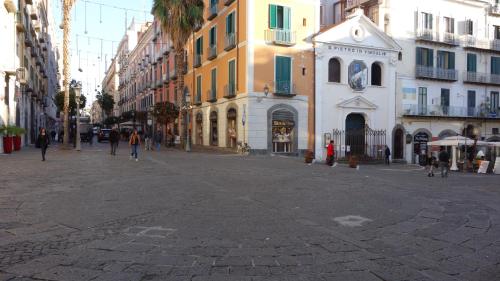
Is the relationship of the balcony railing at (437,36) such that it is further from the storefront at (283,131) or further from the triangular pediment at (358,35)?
the storefront at (283,131)

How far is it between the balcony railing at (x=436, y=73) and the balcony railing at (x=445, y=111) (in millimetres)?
2321

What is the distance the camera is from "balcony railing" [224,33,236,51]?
30.1 metres

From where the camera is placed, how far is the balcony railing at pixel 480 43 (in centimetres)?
3731

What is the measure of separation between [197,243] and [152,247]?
1.96ft

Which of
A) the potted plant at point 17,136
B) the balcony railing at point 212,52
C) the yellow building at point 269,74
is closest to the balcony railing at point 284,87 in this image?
the yellow building at point 269,74

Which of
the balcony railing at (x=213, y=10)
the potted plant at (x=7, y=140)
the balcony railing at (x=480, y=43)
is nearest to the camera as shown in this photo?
the potted plant at (x=7, y=140)

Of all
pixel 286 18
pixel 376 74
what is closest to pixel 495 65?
pixel 376 74

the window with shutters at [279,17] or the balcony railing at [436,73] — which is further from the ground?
the window with shutters at [279,17]

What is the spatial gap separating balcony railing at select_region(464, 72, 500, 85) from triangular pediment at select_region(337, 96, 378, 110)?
1082cm

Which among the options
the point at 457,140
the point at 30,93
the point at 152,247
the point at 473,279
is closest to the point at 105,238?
the point at 152,247

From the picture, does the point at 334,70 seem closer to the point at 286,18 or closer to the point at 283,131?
the point at 286,18

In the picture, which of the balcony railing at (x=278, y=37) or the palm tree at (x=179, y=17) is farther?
A: the palm tree at (x=179, y=17)

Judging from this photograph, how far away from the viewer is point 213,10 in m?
33.9

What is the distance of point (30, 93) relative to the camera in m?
37.8
